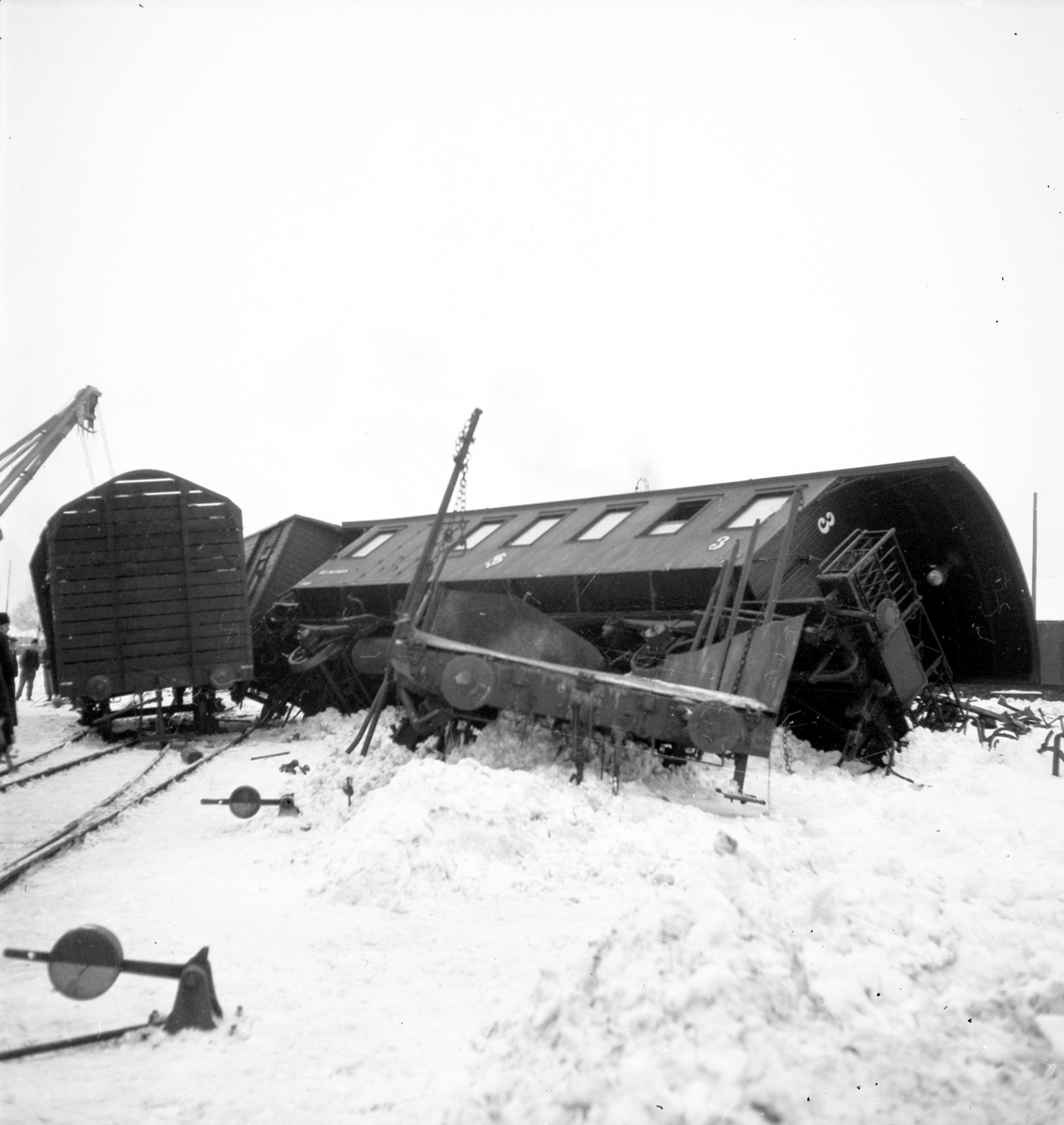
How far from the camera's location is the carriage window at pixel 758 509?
12039 millimetres

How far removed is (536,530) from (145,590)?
6.45 m

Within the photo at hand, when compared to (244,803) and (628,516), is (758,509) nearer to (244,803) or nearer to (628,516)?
(628,516)

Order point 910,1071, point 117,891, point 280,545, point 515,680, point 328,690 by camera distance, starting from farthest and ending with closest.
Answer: point 280,545
point 328,690
point 515,680
point 117,891
point 910,1071

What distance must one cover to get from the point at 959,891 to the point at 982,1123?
2044 mm

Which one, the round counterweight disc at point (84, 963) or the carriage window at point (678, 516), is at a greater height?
the carriage window at point (678, 516)

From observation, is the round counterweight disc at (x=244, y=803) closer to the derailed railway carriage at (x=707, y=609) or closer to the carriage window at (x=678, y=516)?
the derailed railway carriage at (x=707, y=609)

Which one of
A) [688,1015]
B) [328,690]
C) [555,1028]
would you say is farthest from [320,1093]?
[328,690]

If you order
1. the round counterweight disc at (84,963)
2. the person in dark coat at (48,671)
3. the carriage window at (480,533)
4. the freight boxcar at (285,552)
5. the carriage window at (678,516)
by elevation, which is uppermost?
the carriage window at (678,516)

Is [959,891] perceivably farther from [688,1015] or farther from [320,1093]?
[320,1093]

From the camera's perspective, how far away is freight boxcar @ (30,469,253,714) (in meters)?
13.4

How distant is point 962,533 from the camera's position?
14844 millimetres

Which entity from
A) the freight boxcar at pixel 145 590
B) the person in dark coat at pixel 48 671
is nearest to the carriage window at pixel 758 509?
the freight boxcar at pixel 145 590

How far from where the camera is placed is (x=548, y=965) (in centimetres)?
357

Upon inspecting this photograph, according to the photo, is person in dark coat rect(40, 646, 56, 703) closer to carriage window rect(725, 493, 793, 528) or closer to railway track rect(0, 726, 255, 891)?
railway track rect(0, 726, 255, 891)
